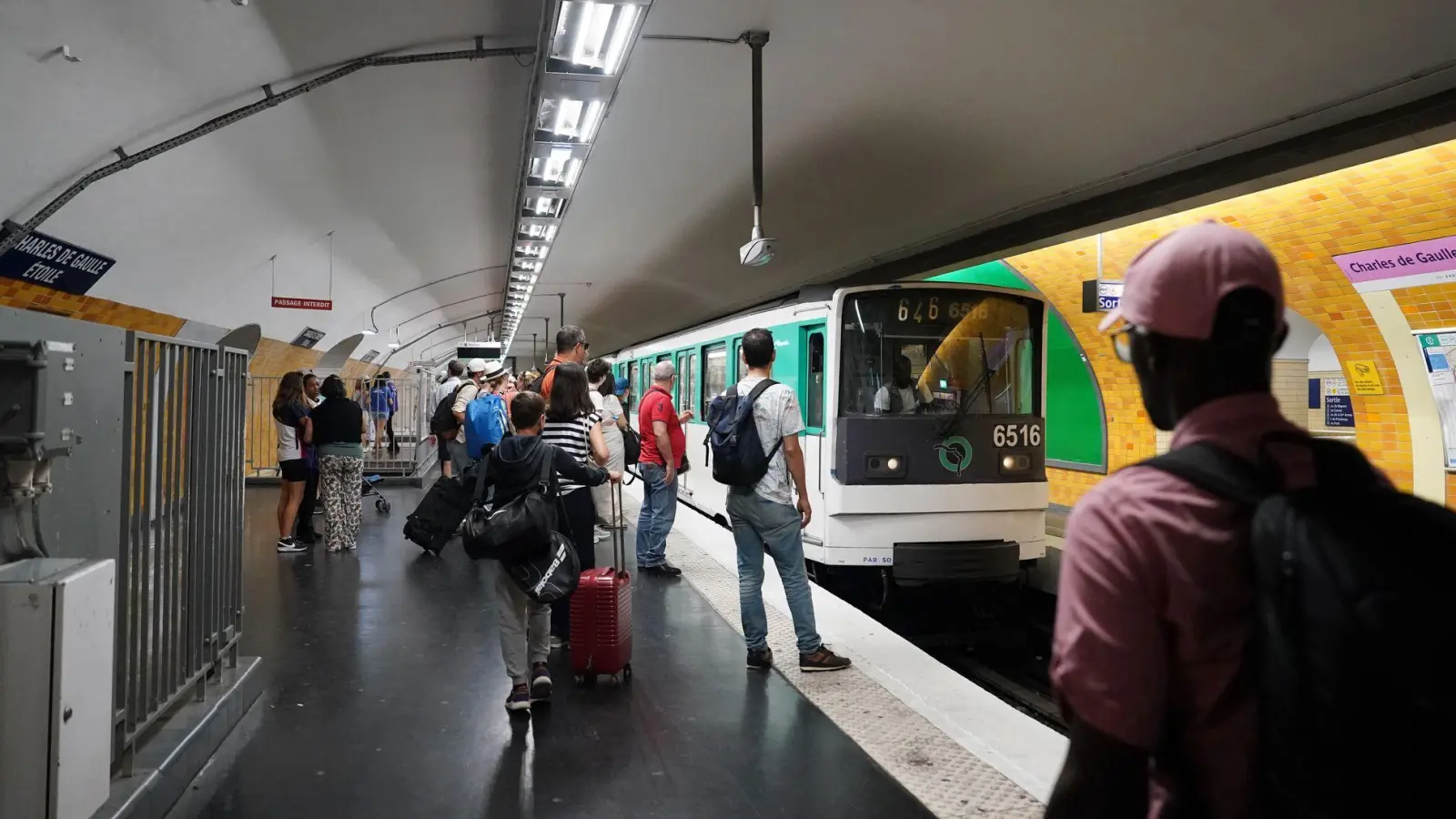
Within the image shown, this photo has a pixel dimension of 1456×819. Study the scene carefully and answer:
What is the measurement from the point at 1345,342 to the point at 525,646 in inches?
369

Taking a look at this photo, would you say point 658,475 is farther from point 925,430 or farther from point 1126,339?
point 1126,339

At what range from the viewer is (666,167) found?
9766 millimetres

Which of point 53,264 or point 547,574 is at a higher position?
point 53,264

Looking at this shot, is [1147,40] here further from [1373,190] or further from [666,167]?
[666,167]

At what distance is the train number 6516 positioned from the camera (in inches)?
296

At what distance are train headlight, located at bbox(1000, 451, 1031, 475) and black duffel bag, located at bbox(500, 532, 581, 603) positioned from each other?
4260 millimetres

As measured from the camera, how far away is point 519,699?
450cm

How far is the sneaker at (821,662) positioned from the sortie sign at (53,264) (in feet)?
23.3

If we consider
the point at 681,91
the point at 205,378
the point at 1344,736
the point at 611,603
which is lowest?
the point at 611,603

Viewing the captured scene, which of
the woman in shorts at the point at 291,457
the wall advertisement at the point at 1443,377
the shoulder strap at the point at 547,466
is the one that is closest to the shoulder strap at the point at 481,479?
the shoulder strap at the point at 547,466

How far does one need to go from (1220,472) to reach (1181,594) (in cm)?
18

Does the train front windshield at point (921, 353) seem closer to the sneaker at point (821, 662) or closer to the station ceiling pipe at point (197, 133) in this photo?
the sneaker at point (821, 662)

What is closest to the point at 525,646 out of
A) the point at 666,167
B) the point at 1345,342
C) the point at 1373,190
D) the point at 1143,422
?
the point at 666,167

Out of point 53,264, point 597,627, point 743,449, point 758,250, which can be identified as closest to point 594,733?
point 597,627
